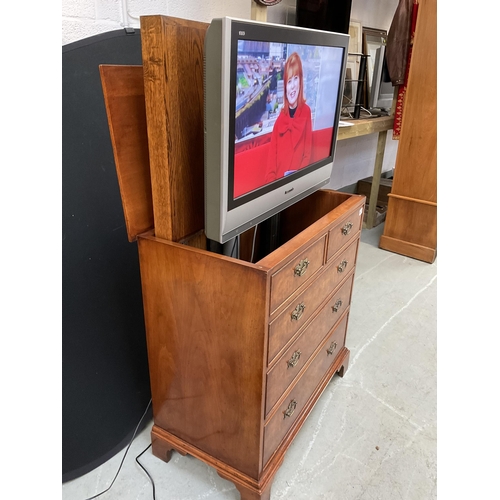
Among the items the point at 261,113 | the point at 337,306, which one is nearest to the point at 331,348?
the point at 337,306

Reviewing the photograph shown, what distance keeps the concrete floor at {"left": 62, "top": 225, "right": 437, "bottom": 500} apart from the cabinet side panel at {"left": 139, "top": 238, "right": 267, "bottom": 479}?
0.59 ft

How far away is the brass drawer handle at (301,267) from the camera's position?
3.55ft

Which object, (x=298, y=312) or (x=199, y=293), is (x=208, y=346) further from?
(x=298, y=312)

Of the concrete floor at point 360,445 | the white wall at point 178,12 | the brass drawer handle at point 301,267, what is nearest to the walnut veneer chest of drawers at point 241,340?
the brass drawer handle at point 301,267

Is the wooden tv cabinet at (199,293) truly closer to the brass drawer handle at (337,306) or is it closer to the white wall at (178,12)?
the brass drawer handle at (337,306)

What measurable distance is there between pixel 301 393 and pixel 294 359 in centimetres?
23

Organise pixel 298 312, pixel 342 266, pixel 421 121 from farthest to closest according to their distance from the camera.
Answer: pixel 421 121 < pixel 342 266 < pixel 298 312

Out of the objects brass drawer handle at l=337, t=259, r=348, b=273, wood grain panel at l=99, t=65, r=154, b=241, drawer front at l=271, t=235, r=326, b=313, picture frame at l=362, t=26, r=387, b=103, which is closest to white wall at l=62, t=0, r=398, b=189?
Result: picture frame at l=362, t=26, r=387, b=103

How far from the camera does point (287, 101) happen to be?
1.10 meters

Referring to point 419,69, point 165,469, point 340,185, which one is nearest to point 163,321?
point 165,469

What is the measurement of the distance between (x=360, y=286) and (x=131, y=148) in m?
1.86

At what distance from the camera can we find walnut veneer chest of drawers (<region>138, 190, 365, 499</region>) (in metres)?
1.02

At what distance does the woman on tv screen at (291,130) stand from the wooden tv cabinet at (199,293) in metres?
0.19

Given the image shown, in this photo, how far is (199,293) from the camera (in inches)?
41.8
